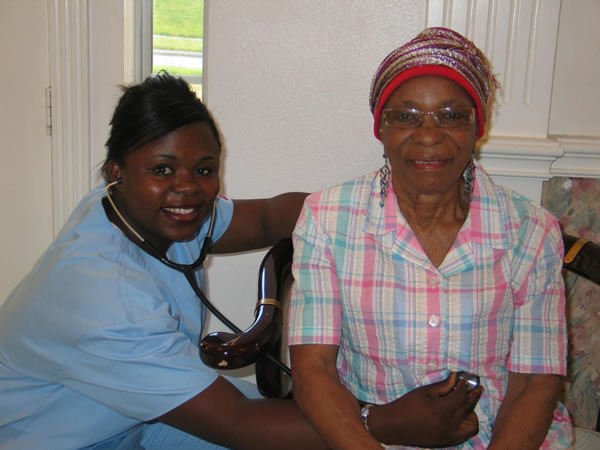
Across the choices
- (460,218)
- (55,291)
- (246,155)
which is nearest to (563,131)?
(460,218)

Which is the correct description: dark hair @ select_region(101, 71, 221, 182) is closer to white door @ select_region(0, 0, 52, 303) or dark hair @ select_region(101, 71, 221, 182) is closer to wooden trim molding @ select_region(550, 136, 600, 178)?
white door @ select_region(0, 0, 52, 303)

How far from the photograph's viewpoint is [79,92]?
5.78 feet

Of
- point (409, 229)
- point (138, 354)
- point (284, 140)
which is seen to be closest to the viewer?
point (138, 354)

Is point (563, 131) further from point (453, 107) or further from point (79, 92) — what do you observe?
point (79, 92)

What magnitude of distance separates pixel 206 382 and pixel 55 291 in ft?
1.11

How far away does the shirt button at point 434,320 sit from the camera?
1.15 metres

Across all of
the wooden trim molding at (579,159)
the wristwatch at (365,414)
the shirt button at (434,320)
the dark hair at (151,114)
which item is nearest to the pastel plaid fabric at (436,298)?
the shirt button at (434,320)

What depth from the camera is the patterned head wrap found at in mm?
1101

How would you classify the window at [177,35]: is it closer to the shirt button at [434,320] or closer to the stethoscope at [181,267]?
the stethoscope at [181,267]

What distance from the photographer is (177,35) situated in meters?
2.03

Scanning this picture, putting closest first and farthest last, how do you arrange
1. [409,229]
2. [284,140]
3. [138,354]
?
1. [138,354]
2. [409,229]
3. [284,140]

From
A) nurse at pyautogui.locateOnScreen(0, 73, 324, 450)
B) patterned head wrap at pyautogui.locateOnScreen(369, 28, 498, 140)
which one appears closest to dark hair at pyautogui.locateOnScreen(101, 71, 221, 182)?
nurse at pyautogui.locateOnScreen(0, 73, 324, 450)

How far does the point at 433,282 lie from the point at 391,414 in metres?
0.27

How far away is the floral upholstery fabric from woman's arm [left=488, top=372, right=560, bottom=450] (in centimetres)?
71
